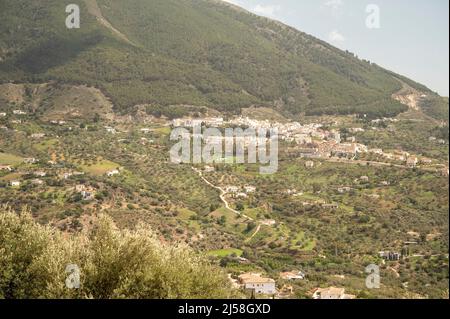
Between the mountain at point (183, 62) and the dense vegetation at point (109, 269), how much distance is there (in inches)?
2967

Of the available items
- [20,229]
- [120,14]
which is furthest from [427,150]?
[120,14]

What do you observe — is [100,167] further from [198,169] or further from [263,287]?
[263,287]

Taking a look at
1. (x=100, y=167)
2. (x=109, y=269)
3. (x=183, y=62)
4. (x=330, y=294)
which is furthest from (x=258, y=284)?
(x=183, y=62)

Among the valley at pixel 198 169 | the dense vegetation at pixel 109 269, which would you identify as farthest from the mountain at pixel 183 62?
the dense vegetation at pixel 109 269

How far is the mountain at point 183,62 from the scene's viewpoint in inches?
3935

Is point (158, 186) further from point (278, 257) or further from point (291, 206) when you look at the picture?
point (278, 257)

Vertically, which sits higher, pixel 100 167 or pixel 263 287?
pixel 100 167

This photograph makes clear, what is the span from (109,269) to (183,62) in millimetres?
112938

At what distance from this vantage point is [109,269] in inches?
550

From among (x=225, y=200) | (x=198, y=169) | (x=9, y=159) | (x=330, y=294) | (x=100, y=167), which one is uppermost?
(x=9, y=159)

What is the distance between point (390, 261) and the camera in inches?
1538
